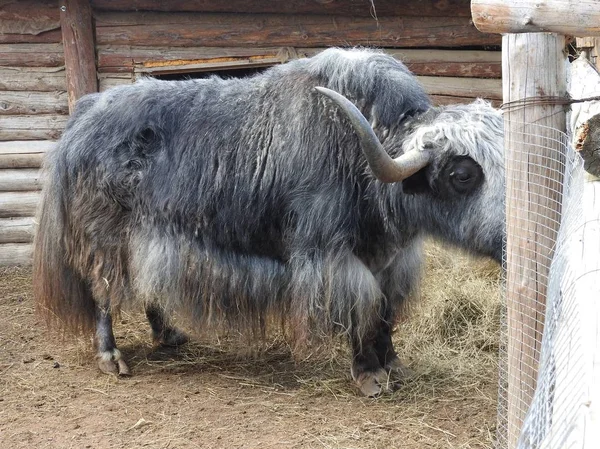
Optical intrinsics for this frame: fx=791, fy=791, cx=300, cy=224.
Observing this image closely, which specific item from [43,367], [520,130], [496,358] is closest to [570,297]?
[520,130]

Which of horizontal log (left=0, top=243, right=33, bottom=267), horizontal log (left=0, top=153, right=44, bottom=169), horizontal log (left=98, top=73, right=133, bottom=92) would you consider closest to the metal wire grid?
horizontal log (left=98, top=73, right=133, bottom=92)

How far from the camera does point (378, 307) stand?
15.4 feet

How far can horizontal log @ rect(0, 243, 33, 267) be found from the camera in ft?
26.0

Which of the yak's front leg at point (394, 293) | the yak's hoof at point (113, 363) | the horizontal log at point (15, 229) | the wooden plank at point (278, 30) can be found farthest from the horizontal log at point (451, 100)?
the horizontal log at point (15, 229)

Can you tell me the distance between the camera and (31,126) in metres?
7.81

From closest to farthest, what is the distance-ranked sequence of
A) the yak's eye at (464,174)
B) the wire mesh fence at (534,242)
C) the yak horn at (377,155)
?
the wire mesh fence at (534,242)
the yak horn at (377,155)
the yak's eye at (464,174)

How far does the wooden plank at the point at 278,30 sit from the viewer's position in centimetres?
757

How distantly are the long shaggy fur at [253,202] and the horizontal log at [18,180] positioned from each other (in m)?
2.59

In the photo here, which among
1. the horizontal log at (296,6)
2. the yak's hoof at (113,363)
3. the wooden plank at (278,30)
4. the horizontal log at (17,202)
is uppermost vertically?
the horizontal log at (296,6)

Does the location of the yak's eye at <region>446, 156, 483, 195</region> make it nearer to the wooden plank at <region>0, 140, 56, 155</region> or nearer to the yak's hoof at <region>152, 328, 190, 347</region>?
the yak's hoof at <region>152, 328, 190, 347</region>

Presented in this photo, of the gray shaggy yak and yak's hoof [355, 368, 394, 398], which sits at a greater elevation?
the gray shaggy yak

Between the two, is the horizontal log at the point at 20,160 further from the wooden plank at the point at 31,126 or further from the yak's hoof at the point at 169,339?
the yak's hoof at the point at 169,339

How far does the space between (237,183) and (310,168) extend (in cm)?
50

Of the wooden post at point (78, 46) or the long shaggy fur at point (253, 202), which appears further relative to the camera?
the wooden post at point (78, 46)
